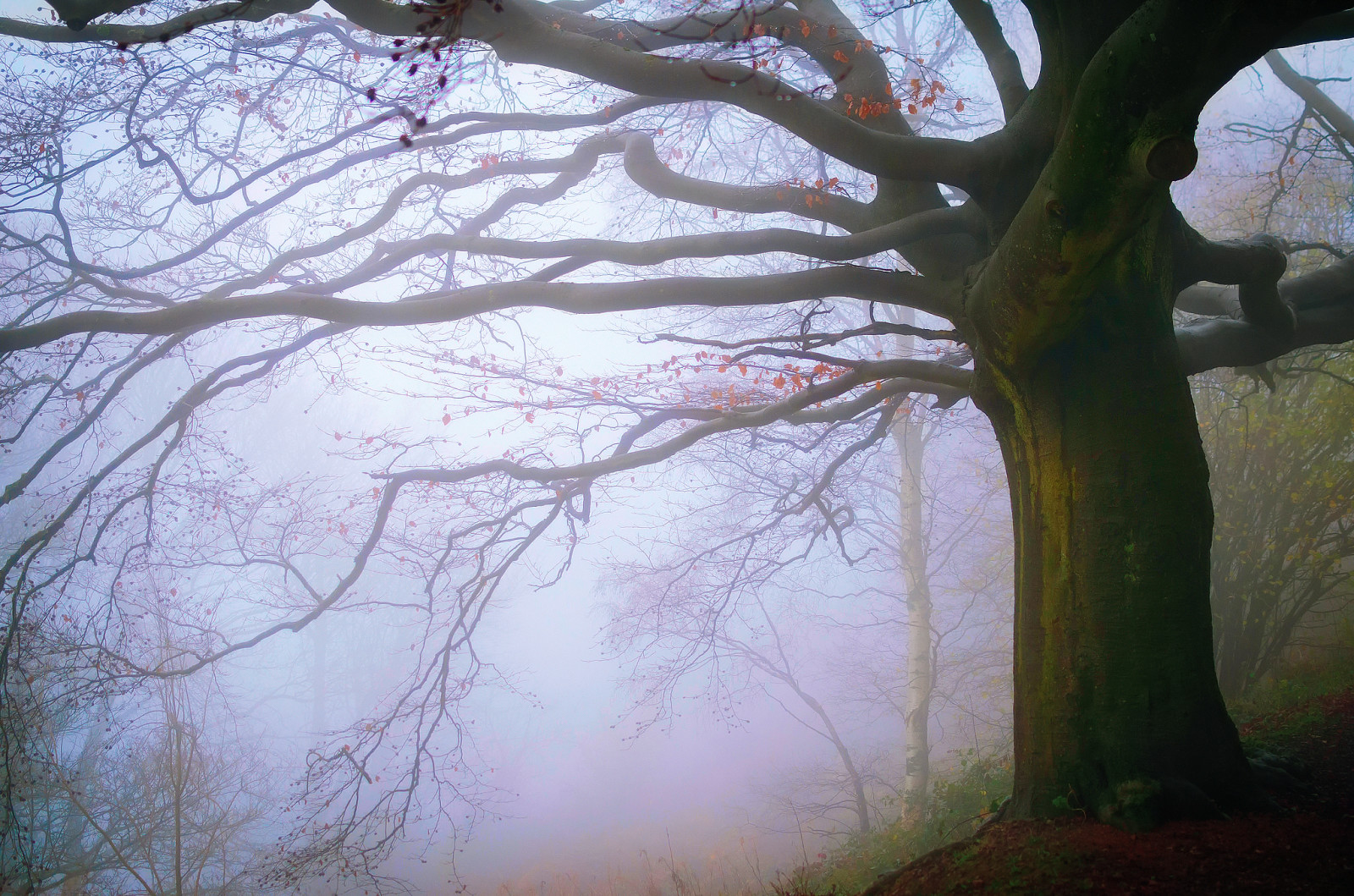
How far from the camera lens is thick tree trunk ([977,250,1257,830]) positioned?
7.93ft

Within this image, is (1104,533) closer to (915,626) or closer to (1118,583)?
(1118,583)

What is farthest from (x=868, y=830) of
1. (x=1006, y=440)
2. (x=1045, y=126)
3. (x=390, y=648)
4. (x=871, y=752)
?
(x=390, y=648)

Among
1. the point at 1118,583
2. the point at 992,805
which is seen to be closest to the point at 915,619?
the point at 992,805

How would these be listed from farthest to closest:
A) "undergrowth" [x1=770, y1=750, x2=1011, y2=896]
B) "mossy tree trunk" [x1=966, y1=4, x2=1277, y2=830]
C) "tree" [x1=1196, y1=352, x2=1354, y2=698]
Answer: "tree" [x1=1196, y1=352, x2=1354, y2=698] < "undergrowth" [x1=770, y1=750, x2=1011, y2=896] < "mossy tree trunk" [x1=966, y1=4, x2=1277, y2=830]

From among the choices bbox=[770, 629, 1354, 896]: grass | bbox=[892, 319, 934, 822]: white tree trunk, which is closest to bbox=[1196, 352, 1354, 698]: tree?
bbox=[770, 629, 1354, 896]: grass

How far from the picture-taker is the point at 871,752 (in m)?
10.9

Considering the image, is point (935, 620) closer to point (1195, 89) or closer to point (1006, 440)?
point (1006, 440)

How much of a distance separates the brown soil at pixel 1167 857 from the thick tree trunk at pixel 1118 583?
0.41 ft

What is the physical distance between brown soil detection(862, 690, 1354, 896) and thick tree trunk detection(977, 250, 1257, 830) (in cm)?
13

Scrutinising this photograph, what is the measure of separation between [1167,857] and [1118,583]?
91 cm

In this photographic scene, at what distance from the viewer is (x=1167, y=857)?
2053mm

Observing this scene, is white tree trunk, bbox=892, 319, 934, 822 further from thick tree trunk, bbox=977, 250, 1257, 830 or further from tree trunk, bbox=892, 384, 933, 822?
thick tree trunk, bbox=977, 250, 1257, 830

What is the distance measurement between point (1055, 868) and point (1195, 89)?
2.36 metres

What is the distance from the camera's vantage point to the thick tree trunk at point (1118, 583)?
2416 mm
